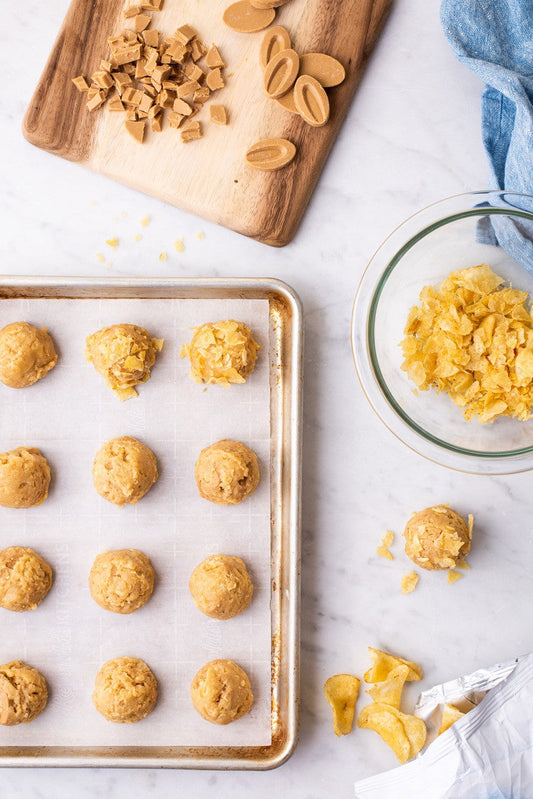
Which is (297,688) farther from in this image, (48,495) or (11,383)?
(11,383)

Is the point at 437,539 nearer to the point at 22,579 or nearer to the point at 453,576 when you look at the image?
the point at 453,576

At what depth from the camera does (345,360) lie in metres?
1.55

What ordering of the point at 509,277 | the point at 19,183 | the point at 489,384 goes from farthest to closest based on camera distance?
the point at 19,183
the point at 509,277
the point at 489,384

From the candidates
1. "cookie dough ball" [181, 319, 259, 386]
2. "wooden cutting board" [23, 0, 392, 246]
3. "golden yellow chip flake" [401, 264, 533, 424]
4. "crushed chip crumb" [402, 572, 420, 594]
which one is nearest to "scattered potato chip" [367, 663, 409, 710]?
"crushed chip crumb" [402, 572, 420, 594]

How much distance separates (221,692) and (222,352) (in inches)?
28.8

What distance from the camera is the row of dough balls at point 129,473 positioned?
4.74 ft

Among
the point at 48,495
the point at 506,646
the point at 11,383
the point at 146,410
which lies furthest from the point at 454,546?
the point at 11,383

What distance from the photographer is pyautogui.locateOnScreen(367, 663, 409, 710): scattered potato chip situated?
1532 millimetres

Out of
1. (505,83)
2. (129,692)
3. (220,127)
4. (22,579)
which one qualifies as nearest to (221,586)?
(129,692)

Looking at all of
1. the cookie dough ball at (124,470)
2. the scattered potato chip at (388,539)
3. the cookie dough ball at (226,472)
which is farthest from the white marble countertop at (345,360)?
the cookie dough ball at (124,470)

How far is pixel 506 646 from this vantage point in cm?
158

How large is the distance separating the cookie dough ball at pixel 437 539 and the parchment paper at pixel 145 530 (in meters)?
0.33

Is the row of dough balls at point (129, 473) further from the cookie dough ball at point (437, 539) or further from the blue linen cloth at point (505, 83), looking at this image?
the blue linen cloth at point (505, 83)

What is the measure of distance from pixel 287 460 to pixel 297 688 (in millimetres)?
501
